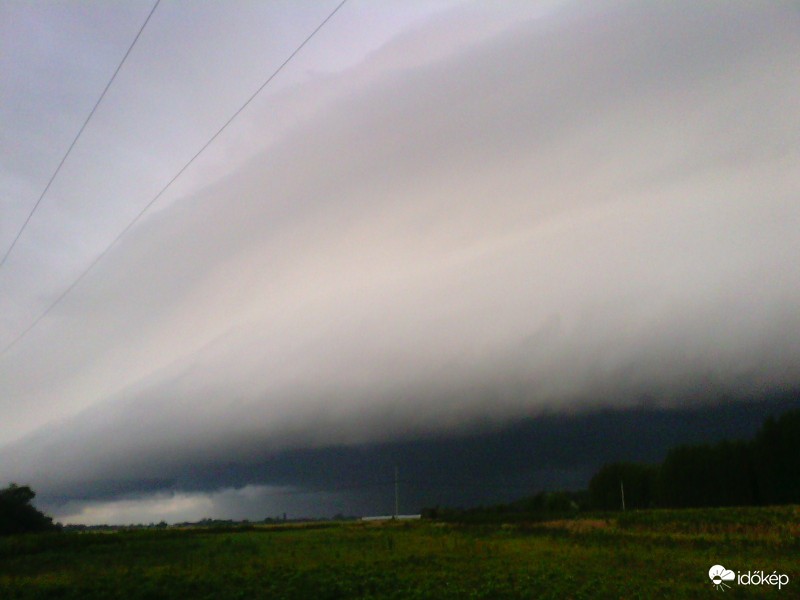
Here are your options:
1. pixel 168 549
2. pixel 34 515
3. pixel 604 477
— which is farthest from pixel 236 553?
pixel 604 477

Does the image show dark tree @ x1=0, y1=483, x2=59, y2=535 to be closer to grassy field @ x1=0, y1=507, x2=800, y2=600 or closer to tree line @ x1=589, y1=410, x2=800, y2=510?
grassy field @ x1=0, y1=507, x2=800, y2=600

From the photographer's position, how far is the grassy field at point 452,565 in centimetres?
3628

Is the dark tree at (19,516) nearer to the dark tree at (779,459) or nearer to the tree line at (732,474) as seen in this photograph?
the tree line at (732,474)

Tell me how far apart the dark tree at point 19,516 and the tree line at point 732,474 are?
12411 cm

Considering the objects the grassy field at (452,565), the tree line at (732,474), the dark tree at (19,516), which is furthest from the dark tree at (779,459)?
the dark tree at (19,516)

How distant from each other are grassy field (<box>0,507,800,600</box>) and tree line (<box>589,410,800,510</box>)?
49.0 meters

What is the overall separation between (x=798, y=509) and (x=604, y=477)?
9849cm

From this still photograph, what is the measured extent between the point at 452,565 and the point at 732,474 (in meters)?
102

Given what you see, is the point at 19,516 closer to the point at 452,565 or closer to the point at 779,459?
the point at 452,565

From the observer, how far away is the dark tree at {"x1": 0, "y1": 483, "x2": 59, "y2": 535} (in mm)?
124938

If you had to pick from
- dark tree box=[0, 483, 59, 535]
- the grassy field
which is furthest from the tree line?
dark tree box=[0, 483, 59, 535]

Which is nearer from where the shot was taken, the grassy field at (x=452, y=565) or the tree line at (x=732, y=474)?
the grassy field at (x=452, y=565)

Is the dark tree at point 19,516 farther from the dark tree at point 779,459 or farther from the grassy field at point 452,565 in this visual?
the dark tree at point 779,459

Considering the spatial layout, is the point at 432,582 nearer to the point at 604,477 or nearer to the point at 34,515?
the point at 34,515
